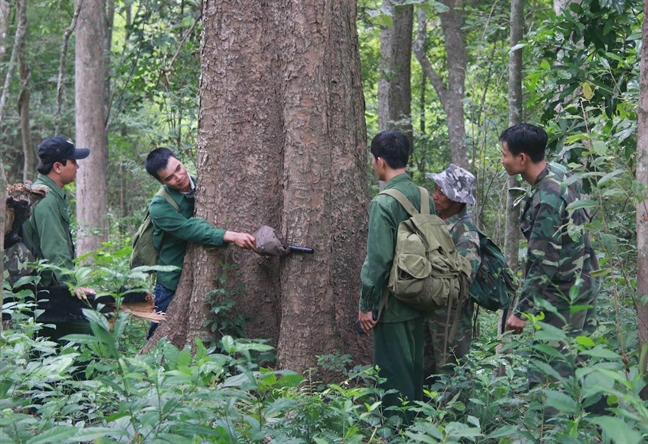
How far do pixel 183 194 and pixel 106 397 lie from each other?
2692 mm

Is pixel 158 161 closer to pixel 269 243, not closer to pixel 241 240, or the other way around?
pixel 241 240

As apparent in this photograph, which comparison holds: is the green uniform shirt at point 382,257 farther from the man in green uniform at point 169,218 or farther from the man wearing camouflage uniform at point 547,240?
the man in green uniform at point 169,218

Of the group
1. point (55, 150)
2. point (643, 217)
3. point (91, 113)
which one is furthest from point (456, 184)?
point (91, 113)

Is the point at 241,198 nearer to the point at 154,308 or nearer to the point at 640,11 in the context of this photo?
the point at 154,308

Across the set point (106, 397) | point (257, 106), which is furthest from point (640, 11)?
point (106, 397)

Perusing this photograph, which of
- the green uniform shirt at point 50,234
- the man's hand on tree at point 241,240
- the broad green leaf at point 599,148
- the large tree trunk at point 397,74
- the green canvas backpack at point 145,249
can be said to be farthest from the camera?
the large tree trunk at point 397,74

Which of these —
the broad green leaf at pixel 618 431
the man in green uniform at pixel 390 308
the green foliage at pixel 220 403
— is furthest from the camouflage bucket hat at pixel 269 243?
the broad green leaf at pixel 618 431

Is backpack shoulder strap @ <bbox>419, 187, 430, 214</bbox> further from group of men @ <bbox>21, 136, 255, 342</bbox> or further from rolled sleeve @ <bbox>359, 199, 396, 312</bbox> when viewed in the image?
group of men @ <bbox>21, 136, 255, 342</bbox>

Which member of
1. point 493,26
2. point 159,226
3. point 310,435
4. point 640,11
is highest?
point 493,26

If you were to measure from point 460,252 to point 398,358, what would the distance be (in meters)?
0.90

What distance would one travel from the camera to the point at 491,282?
5.57 m

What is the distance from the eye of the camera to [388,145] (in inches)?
210

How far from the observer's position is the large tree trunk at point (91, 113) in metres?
13.0

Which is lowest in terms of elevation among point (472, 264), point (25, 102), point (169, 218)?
point (472, 264)
